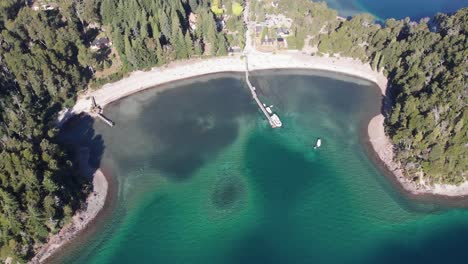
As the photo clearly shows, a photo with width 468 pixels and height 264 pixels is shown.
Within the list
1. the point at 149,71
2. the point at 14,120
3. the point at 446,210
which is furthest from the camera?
the point at 149,71

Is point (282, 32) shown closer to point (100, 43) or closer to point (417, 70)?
point (417, 70)

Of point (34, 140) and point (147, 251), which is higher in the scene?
point (34, 140)

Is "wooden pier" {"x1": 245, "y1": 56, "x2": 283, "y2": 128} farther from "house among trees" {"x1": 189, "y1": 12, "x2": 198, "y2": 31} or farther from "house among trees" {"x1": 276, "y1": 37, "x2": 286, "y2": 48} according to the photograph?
"house among trees" {"x1": 189, "y1": 12, "x2": 198, "y2": 31}

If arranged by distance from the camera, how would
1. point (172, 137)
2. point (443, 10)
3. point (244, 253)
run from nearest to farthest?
point (244, 253)
point (172, 137)
point (443, 10)

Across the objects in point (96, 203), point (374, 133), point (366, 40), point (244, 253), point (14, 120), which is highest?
point (366, 40)

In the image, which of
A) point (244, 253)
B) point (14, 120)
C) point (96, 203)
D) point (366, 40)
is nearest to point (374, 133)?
point (366, 40)

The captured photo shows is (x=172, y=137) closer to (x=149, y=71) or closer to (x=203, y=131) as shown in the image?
(x=203, y=131)

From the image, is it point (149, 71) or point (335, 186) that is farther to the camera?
point (149, 71)

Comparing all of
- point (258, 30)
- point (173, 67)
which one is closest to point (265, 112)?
point (173, 67)
